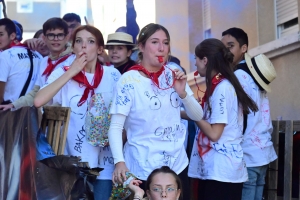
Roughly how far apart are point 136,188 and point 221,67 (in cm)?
144

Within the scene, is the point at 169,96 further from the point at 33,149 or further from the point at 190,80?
the point at 190,80

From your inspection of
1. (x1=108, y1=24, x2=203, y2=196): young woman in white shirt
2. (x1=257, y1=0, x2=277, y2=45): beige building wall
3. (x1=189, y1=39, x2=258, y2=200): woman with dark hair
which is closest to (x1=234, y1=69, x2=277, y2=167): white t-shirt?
(x1=189, y1=39, x2=258, y2=200): woman with dark hair

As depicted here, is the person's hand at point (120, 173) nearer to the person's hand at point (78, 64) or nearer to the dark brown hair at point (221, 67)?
the person's hand at point (78, 64)

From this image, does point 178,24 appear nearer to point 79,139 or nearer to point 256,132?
point 256,132

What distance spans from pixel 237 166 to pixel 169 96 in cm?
87

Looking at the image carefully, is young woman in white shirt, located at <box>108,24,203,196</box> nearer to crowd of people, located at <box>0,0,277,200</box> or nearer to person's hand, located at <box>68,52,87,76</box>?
crowd of people, located at <box>0,0,277,200</box>

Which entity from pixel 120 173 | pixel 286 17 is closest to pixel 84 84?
pixel 120 173

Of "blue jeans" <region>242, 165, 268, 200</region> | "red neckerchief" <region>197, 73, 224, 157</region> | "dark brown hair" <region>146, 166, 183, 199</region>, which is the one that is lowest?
"blue jeans" <region>242, 165, 268, 200</region>

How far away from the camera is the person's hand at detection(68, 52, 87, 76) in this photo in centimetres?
453

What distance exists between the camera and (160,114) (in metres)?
4.22

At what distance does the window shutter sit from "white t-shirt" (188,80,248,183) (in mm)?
3572

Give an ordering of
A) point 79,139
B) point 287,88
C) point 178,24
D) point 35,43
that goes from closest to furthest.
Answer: point 79,139 < point 35,43 < point 287,88 < point 178,24

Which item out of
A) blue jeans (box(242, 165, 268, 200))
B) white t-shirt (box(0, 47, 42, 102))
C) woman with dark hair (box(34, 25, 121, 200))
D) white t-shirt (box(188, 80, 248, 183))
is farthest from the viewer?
white t-shirt (box(0, 47, 42, 102))

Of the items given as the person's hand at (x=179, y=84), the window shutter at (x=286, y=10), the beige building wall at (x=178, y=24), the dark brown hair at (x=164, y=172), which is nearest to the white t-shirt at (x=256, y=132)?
the person's hand at (x=179, y=84)
